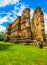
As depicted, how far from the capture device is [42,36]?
26.7 meters

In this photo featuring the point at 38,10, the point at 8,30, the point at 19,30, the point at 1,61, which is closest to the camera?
the point at 1,61

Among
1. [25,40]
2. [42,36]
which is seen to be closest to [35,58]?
[42,36]

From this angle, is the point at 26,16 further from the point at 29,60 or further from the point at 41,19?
the point at 29,60

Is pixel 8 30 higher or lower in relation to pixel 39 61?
higher

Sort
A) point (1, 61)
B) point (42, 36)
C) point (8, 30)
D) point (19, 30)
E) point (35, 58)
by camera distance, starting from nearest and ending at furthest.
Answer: point (1, 61) < point (35, 58) < point (42, 36) < point (19, 30) < point (8, 30)

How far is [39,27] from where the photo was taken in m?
27.5

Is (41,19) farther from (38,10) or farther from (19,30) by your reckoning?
(19,30)

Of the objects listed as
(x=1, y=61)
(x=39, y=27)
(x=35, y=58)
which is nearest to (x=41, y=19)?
(x=39, y=27)

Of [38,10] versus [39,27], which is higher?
[38,10]

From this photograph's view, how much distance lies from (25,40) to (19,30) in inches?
278

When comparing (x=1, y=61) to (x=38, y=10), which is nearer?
(x=1, y=61)

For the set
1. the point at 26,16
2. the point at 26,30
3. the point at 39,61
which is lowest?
the point at 39,61

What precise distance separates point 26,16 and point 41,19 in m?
4.98

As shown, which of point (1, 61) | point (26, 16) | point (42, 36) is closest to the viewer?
point (1, 61)
